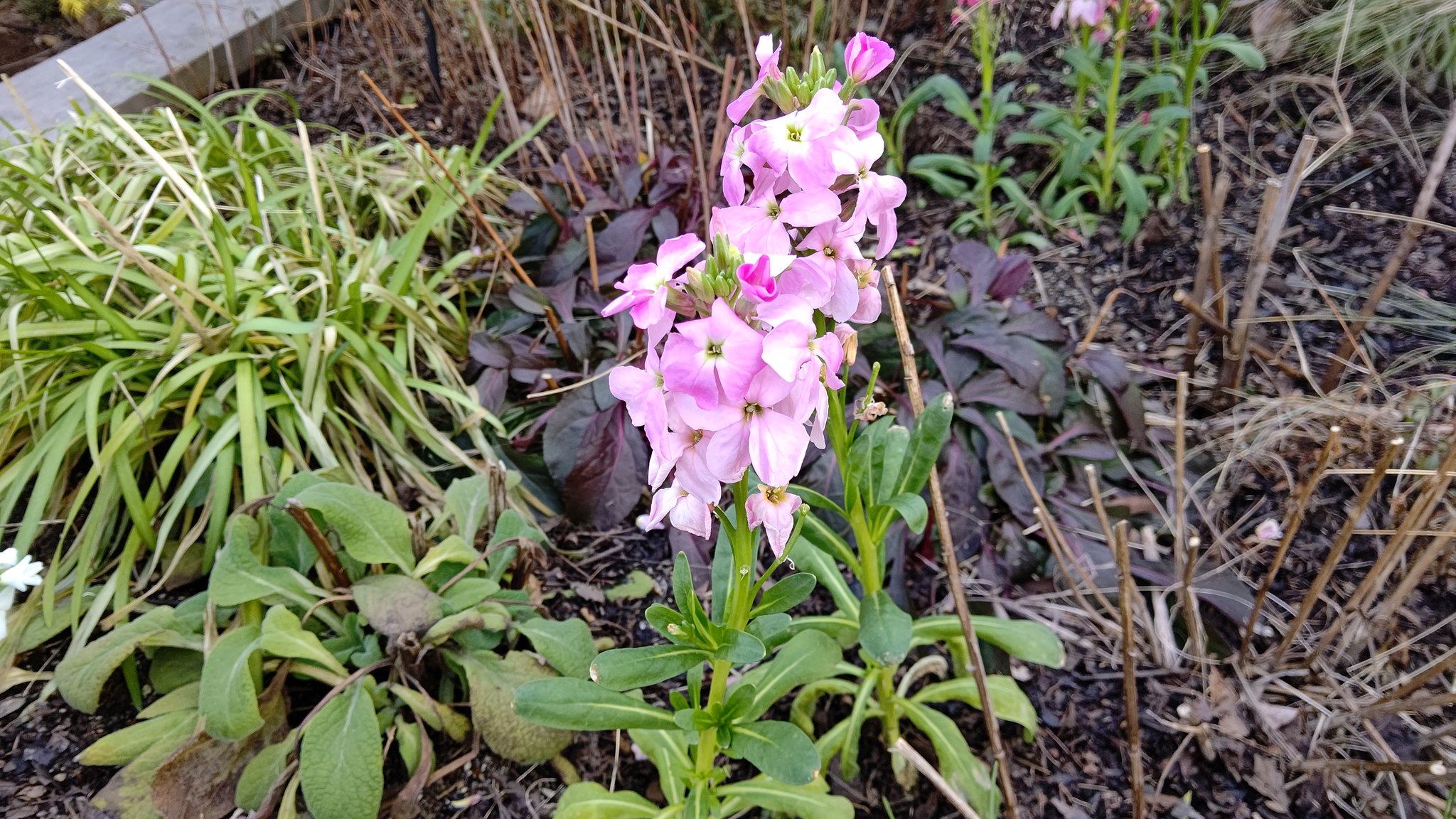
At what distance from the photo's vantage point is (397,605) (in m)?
1.66

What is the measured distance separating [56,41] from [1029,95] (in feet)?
15.1

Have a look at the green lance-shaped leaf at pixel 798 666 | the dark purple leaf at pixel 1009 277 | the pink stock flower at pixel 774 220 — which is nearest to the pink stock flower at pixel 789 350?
the pink stock flower at pixel 774 220

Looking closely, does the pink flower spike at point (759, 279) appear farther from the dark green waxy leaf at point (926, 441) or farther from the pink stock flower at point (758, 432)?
the dark green waxy leaf at point (926, 441)

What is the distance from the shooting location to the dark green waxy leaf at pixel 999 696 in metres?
1.65

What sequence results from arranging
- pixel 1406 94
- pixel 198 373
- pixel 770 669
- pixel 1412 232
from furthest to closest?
pixel 1406 94 → pixel 198 373 → pixel 1412 232 → pixel 770 669

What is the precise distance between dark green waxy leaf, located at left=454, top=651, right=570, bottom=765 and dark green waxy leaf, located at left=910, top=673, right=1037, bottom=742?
2.38 ft

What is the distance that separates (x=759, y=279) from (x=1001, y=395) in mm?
1360

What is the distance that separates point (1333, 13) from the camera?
307 centimetres

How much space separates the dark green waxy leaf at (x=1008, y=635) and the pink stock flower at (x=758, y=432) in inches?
32.6

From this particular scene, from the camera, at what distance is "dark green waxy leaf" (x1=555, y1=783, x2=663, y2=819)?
149 centimetres

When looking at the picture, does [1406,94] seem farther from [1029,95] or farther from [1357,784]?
[1357,784]

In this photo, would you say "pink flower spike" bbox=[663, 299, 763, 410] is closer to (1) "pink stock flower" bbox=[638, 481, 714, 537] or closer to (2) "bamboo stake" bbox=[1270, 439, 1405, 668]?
(1) "pink stock flower" bbox=[638, 481, 714, 537]

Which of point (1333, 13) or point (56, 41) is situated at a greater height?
point (56, 41)

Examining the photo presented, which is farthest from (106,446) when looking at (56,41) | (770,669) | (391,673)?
(56,41)
